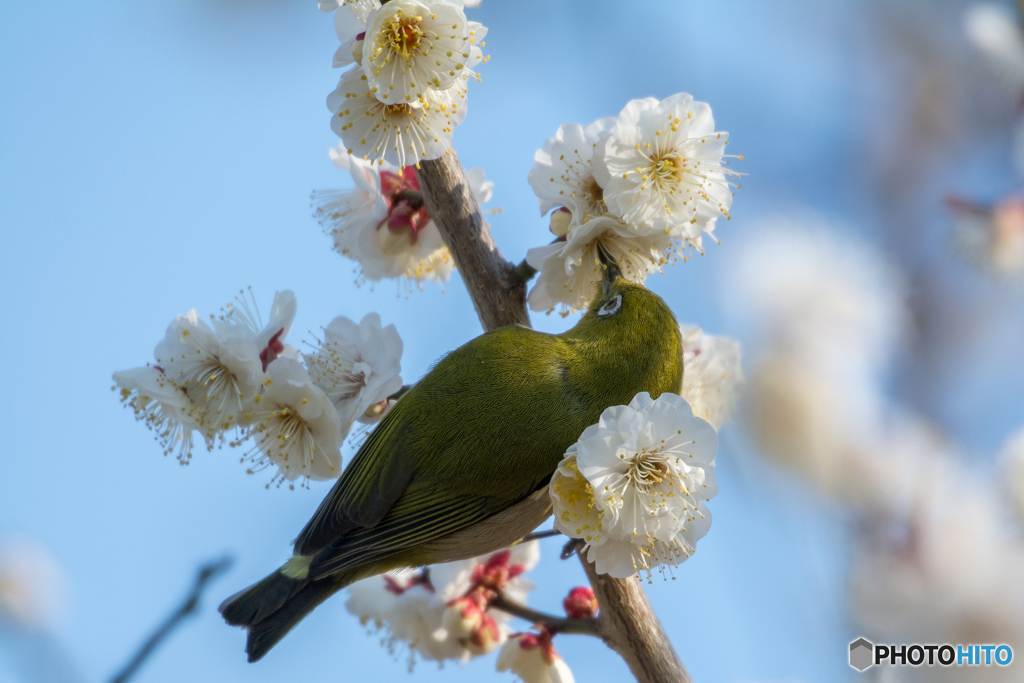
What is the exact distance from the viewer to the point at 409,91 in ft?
6.17

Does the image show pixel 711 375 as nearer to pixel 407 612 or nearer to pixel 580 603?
pixel 580 603

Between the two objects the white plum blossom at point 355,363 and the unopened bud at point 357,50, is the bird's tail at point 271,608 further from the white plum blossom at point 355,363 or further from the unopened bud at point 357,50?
the unopened bud at point 357,50

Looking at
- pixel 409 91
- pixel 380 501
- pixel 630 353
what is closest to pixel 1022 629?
pixel 630 353

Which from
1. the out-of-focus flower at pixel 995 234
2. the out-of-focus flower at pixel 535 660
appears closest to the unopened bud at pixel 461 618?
the out-of-focus flower at pixel 535 660

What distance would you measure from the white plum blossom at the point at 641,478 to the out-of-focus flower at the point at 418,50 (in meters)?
0.88

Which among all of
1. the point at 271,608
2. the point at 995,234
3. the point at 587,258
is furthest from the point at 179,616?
the point at 995,234

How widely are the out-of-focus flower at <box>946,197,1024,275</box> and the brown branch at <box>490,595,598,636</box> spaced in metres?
1.78

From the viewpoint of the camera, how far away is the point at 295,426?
2076 millimetres

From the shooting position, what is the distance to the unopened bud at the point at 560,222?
2.13 m

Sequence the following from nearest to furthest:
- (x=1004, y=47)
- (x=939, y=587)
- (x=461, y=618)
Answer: (x=939, y=587) < (x=461, y=618) < (x=1004, y=47)

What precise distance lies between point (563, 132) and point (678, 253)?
44 cm

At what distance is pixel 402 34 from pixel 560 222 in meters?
0.63

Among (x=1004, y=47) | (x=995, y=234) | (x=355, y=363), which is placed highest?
(x=1004, y=47)

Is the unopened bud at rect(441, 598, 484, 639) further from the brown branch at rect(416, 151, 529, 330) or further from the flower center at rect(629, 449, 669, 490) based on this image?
the flower center at rect(629, 449, 669, 490)
